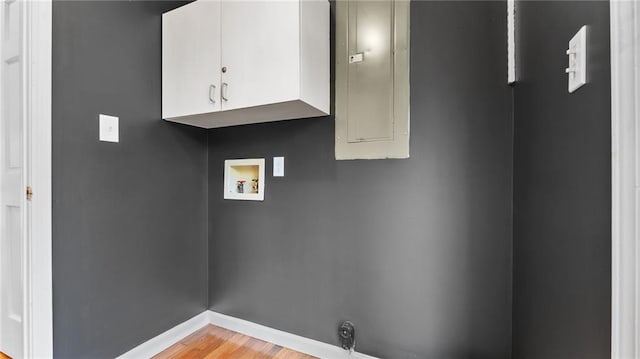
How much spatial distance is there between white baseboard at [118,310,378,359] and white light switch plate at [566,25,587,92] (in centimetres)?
145

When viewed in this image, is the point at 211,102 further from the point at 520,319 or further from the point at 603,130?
the point at 520,319

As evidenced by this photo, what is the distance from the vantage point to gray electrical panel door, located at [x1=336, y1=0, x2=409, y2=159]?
1416 mm

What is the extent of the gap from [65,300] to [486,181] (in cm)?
196

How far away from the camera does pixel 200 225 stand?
6.40 ft

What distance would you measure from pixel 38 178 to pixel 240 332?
1.36 metres

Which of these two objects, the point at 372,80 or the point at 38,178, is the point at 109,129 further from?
the point at 372,80

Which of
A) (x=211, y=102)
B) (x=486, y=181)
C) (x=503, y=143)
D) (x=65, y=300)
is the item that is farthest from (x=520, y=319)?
(x=65, y=300)

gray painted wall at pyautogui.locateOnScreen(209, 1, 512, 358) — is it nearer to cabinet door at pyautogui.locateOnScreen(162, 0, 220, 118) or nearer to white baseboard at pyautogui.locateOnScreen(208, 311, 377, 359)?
white baseboard at pyautogui.locateOnScreen(208, 311, 377, 359)

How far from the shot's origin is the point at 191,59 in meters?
1.55

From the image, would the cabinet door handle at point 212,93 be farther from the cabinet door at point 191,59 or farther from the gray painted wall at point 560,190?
the gray painted wall at point 560,190

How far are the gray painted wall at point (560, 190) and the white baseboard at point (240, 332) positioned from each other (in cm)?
90

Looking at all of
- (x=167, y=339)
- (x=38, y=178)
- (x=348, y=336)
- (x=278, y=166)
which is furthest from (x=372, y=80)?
(x=167, y=339)

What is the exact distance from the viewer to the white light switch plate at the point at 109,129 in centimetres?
143
